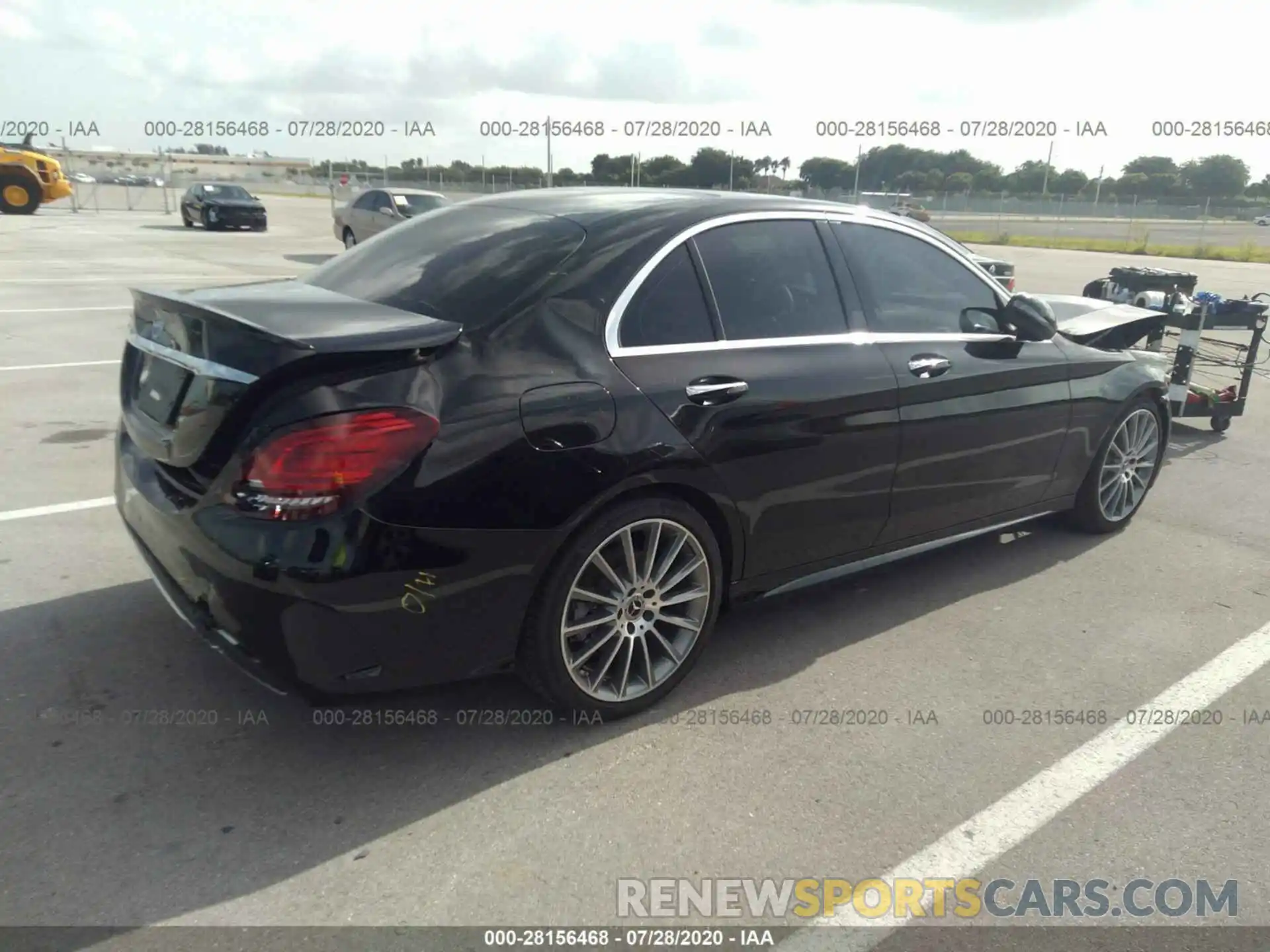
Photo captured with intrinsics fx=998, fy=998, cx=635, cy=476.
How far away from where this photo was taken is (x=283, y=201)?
52.2m

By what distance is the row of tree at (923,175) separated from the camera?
3441 centimetres

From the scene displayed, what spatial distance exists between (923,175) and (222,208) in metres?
49.5

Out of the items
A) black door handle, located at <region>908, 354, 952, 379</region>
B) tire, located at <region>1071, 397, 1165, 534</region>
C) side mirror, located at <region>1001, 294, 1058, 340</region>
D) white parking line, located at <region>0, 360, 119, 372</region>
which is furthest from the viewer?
white parking line, located at <region>0, 360, 119, 372</region>

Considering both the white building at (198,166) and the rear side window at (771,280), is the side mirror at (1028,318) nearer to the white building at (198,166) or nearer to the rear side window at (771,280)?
the rear side window at (771,280)

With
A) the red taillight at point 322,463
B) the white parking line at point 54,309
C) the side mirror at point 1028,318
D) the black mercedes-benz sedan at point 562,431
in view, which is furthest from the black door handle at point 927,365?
the white parking line at point 54,309

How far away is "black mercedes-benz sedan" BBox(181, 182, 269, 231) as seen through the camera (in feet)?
91.6

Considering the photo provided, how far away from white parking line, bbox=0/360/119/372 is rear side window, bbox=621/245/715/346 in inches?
270

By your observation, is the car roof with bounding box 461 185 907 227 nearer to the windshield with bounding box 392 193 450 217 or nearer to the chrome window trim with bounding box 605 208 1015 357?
the chrome window trim with bounding box 605 208 1015 357

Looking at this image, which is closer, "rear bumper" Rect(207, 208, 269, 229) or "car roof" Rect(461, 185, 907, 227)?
"car roof" Rect(461, 185, 907, 227)

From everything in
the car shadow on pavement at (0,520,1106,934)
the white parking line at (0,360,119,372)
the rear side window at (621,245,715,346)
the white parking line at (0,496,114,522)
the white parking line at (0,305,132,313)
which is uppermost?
the rear side window at (621,245,715,346)

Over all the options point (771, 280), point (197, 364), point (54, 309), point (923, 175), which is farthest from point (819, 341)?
point (923, 175)

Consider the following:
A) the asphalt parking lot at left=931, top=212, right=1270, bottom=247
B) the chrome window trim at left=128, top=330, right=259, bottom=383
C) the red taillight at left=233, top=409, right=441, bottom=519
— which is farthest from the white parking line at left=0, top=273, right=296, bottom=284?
the asphalt parking lot at left=931, top=212, right=1270, bottom=247

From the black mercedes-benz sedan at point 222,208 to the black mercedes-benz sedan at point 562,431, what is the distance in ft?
87.6

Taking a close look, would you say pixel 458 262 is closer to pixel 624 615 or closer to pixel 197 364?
pixel 197 364
